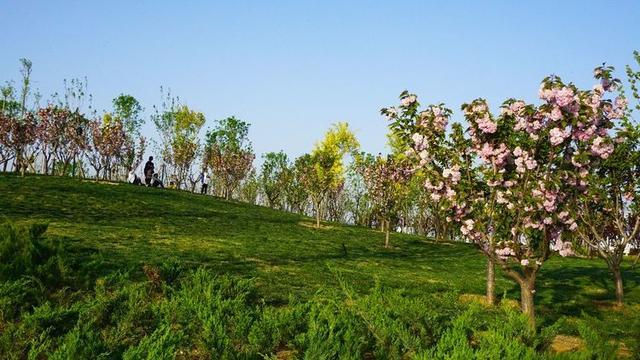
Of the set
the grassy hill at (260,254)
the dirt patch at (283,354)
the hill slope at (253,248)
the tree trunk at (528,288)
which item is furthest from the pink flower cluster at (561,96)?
the dirt patch at (283,354)

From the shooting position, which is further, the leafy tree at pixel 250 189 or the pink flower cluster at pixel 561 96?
the leafy tree at pixel 250 189

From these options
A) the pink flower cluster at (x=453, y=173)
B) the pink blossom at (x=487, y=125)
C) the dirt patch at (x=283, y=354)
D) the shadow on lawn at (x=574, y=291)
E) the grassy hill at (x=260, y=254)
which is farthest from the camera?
the shadow on lawn at (x=574, y=291)

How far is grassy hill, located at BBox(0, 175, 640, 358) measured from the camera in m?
13.2

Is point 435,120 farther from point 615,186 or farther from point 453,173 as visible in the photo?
point 615,186

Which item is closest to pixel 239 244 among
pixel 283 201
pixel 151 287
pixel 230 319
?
pixel 151 287

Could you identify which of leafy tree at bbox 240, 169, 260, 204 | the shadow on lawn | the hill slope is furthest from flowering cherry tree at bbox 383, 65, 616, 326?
leafy tree at bbox 240, 169, 260, 204

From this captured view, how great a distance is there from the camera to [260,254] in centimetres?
1847

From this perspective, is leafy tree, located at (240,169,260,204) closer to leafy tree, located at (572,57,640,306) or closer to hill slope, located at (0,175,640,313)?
hill slope, located at (0,175,640,313)

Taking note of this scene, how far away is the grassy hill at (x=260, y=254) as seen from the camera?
13.2 meters

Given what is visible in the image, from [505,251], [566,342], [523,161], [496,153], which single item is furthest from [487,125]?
[566,342]

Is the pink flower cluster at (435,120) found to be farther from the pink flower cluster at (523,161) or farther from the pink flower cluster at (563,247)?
the pink flower cluster at (563,247)

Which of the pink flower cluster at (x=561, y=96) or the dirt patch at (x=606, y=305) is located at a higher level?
the pink flower cluster at (x=561, y=96)

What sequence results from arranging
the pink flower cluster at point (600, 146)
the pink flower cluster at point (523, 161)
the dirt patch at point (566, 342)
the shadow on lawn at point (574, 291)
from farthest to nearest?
the shadow on lawn at point (574, 291) → the dirt patch at point (566, 342) → the pink flower cluster at point (523, 161) → the pink flower cluster at point (600, 146)

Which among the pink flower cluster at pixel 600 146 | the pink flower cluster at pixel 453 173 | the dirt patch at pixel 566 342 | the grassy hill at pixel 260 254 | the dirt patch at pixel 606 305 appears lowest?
the dirt patch at pixel 566 342
